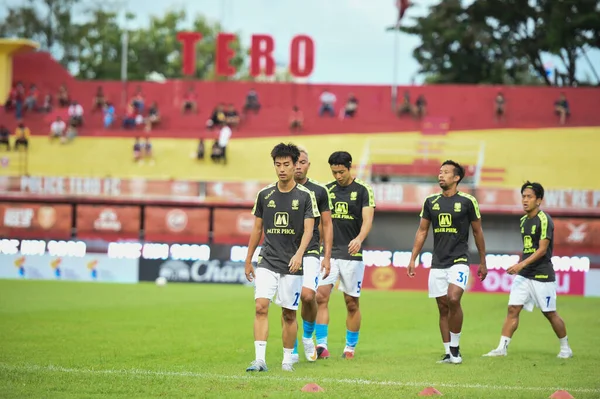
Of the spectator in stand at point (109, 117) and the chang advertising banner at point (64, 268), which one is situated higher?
the spectator in stand at point (109, 117)

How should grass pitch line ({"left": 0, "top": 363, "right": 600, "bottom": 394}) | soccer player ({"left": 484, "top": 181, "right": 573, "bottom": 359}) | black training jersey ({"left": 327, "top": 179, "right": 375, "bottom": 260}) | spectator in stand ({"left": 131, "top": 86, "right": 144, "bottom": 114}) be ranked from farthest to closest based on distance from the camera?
spectator in stand ({"left": 131, "top": 86, "right": 144, "bottom": 114}) < soccer player ({"left": 484, "top": 181, "right": 573, "bottom": 359}) < black training jersey ({"left": 327, "top": 179, "right": 375, "bottom": 260}) < grass pitch line ({"left": 0, "top": 363, "right": 600, "bottom": 394})

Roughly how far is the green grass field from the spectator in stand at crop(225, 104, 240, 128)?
25.7 m

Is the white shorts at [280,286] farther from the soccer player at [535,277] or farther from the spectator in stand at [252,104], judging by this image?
the spectator in stand at [252,104]

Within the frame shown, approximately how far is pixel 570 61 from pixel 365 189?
47.0 meters

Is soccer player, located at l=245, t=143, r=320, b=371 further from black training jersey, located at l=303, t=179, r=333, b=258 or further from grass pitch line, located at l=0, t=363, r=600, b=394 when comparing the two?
grass pitch line, located at l=0, t=363, r=600, b=394

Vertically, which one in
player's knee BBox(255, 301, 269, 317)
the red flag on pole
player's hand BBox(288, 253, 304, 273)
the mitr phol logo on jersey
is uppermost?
the red flag on pole

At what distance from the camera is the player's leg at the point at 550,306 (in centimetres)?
1392

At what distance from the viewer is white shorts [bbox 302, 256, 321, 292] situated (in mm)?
12078

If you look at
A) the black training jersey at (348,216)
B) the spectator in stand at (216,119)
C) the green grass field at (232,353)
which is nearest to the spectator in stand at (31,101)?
the spectator in stand at (216,119)

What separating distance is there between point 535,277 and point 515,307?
19.5 inches

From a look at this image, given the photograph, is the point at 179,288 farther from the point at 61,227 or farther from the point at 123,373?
the point at 123,373

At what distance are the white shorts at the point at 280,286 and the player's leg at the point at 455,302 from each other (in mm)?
2542

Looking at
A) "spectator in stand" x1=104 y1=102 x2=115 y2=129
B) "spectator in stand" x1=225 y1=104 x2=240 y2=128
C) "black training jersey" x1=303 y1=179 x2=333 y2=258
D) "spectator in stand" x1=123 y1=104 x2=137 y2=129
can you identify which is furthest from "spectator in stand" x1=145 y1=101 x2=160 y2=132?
"black training jersey" x1=303 y1=179 x2=333 y2=258

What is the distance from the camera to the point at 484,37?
193 feet
